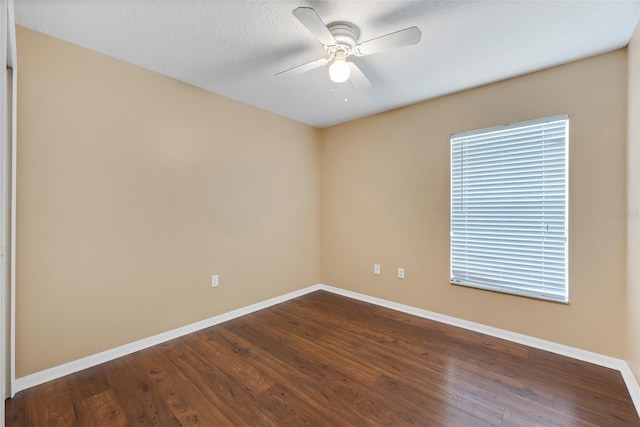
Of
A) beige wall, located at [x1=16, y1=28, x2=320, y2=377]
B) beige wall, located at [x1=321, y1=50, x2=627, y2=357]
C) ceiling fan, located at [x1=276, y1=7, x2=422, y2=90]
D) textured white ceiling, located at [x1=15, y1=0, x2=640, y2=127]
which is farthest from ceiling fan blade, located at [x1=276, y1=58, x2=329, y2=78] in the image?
beige wall, located at [x1=321, y1=50, x2=627, y2=357]

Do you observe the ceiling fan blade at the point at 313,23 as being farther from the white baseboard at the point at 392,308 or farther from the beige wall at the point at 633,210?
→ the white baseboard at the point at 392,308

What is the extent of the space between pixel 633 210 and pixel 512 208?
0.77m

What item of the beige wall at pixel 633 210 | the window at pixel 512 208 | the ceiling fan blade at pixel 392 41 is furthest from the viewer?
the window at pixel 512 208

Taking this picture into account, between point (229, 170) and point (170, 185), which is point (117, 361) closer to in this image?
point (170, 185)

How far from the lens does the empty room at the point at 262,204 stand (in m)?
1.79

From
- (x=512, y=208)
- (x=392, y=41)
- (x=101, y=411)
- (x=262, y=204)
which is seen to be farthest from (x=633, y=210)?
(x=101, y=411)

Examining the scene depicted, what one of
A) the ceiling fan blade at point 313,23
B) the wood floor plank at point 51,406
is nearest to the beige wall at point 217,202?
the wood floor plank at point 51,406

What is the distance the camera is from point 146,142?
2.48 metres

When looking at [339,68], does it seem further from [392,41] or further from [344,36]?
[392,41]

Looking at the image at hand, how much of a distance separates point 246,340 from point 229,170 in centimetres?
176

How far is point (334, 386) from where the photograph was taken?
6.50 feet

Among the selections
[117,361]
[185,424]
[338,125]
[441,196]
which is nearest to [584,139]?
[441,196]

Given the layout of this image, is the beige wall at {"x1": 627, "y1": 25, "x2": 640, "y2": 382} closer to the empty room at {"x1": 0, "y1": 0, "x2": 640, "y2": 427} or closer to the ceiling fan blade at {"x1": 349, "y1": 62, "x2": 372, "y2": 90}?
the empty room at {"x1": 0, "y1": 0, "x2": 640, "y2": 427}

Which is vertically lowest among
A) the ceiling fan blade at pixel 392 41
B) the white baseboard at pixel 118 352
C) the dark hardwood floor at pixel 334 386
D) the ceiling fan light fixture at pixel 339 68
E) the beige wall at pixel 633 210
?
the dark hardwood floor at pixel 334 386
